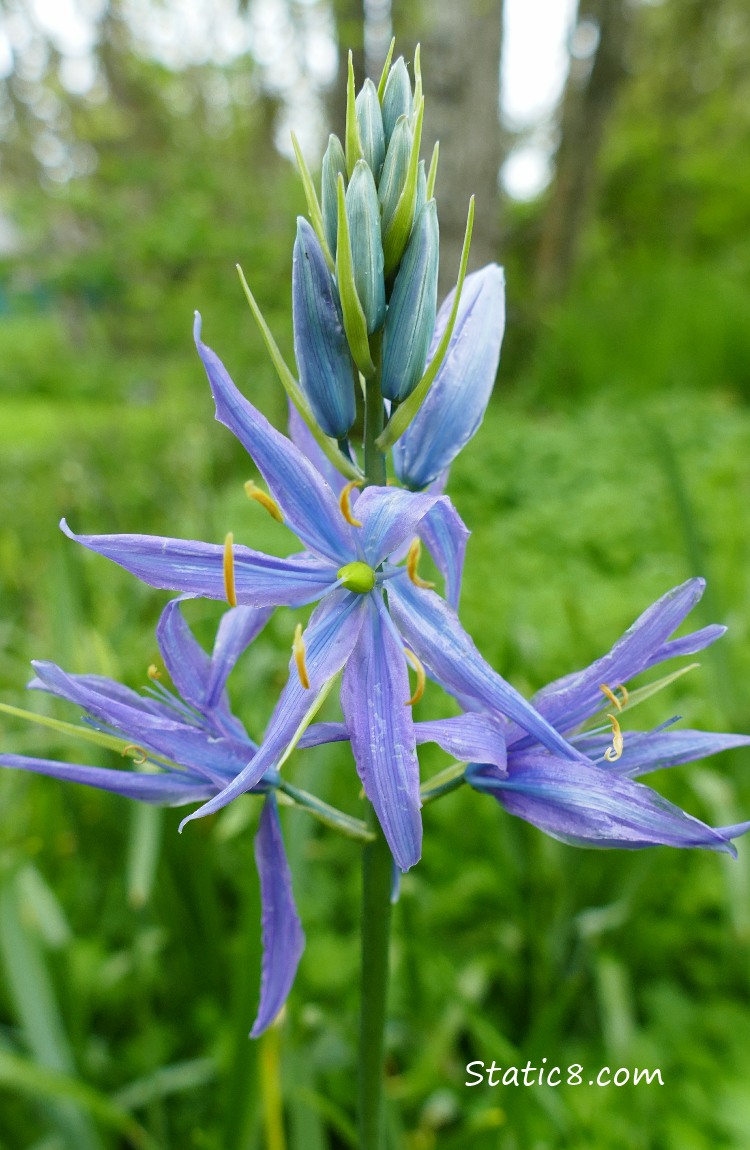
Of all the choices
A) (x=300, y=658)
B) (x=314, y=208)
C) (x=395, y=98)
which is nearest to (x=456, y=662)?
(x=300, y=658)

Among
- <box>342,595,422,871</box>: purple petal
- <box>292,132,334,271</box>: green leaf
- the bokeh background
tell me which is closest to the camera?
<box>342,595,422,871</box>: purple petal

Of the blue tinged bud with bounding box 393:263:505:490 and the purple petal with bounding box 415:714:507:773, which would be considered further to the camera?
the blue tinged bud with bounding box 393:263:505:490

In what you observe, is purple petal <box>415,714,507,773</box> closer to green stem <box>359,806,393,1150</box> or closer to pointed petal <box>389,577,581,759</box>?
pointed petal <box>389,577,581,759</box>

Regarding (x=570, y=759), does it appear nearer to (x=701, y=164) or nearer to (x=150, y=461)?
(x=150, y=461)

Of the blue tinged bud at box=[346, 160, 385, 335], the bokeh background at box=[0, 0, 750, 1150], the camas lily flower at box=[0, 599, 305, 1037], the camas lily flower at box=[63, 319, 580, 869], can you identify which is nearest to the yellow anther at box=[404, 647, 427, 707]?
the camas lily flower at box=[63, 319, 580, 869]

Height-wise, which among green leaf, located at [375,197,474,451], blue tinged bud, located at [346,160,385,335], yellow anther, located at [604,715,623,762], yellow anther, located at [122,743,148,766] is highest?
blue tinged bud, located at [346,160,385,335]

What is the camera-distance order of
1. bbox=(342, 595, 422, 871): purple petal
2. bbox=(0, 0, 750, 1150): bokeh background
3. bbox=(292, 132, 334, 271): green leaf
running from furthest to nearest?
bbox=(0, 0, 750, 1150): bokeh background, bbox=(292, 132, 334, 271): green leaf, bbox=(342, 595, 422, 871): purple petal

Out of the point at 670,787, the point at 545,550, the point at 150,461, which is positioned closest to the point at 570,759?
the point at 670,787

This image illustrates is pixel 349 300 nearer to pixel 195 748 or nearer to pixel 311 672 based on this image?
pixel 311 672
